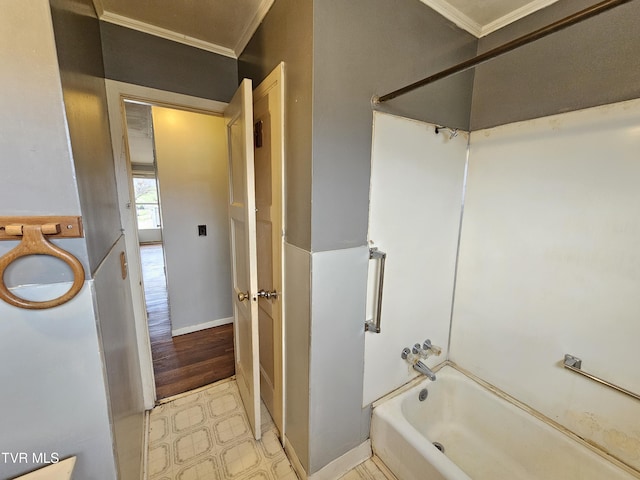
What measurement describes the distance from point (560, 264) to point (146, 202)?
30.3 feet

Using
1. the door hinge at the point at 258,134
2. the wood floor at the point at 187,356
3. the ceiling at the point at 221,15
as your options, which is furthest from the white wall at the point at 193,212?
the door hinge at the point at 258,134

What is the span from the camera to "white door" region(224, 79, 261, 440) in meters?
1.29

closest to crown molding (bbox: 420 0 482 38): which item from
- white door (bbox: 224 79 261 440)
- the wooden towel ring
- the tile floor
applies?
white door (bbox: 224 79 261 440)

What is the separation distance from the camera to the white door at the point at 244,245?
1.29 m

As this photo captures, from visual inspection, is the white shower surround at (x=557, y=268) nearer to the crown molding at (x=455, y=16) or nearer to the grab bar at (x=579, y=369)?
the grab bar at (x=579, y=369)

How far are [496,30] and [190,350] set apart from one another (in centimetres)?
325

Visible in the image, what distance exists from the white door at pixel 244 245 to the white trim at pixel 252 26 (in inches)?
14.7

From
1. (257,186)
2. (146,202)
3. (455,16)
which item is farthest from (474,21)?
(146,202)

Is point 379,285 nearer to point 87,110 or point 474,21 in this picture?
point 87,110

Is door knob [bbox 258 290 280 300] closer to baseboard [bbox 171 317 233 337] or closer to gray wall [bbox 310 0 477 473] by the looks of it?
gray wall [bbox 310 0 477 473]

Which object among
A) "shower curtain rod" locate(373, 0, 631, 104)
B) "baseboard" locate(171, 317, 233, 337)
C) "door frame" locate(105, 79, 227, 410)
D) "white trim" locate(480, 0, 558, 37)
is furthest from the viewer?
"baseboard" locate(171, 317, 233, 337)

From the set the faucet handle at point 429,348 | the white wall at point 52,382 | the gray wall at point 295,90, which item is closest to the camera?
the white wall at point 52,382

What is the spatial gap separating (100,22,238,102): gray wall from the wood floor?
2069mm

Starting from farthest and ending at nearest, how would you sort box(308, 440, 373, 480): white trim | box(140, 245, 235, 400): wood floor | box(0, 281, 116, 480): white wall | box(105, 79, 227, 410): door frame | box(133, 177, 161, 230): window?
box(133, 177, 161, 230): window, box(140, 245, 235, 400): wood floor, box(105, 79, 227, 410): door frame, box(308, 440, 373, 480): white trim, box(0, 281, 116, 480): white wall
